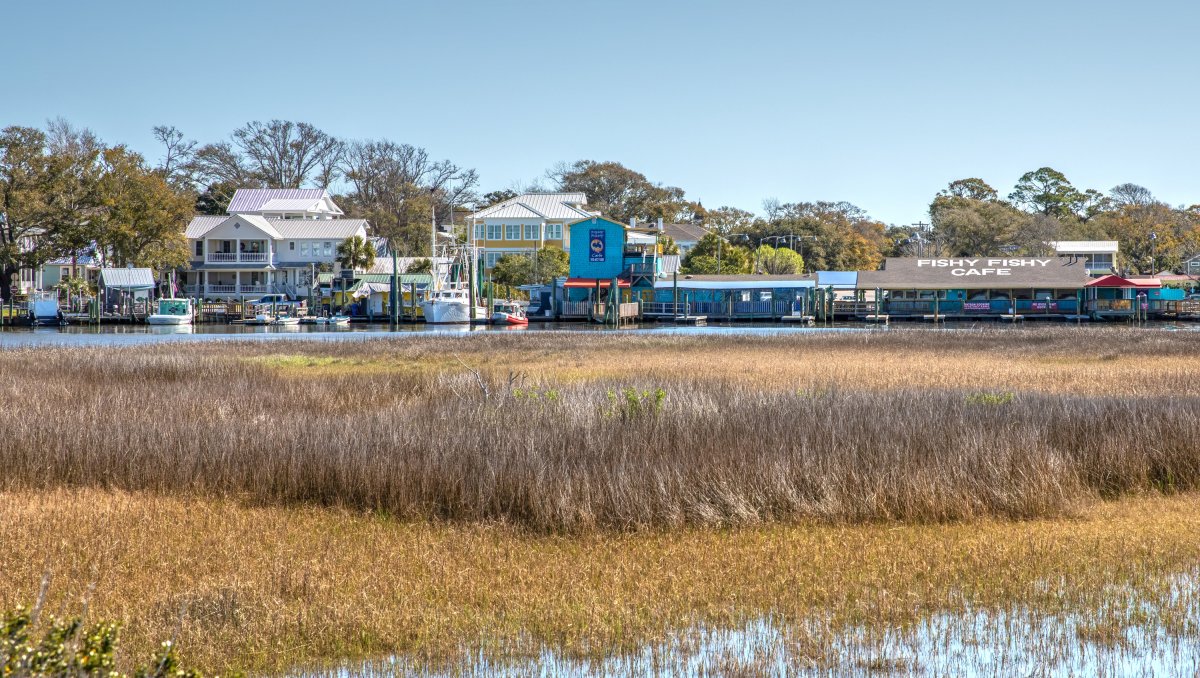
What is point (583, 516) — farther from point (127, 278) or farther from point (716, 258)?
point (716, 258)

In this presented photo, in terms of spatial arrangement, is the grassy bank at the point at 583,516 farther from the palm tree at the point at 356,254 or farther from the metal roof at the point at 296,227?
the metal roof at the point at 296,227

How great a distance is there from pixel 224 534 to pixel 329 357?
25.3 meters

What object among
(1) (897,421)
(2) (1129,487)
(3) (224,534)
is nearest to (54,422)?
(3) (224,534)

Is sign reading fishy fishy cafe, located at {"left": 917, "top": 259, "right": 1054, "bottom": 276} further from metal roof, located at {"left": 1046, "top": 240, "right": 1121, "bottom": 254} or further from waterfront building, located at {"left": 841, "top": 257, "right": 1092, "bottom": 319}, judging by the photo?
metal roof, located at {"left": 1046, "top": 240, "right": 1121, "bottom": 254}

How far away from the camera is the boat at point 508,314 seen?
71188mm

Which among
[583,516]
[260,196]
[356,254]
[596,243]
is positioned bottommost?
[583,516]

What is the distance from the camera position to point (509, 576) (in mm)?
9805

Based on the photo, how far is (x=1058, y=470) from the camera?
1283 centimetres

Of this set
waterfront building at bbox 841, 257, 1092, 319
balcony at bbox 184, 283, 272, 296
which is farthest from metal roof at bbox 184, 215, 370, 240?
waterfront building at bbox 841, 257, 1092, 319

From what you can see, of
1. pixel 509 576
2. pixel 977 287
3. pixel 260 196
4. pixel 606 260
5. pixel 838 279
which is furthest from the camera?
pixel 260 196

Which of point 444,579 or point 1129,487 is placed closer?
point 444,579

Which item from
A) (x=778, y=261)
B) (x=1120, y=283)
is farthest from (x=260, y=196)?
(x=1120, y=283)

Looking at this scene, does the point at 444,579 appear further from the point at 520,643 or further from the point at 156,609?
the point at 156,609

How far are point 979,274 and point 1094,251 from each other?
118 ft
